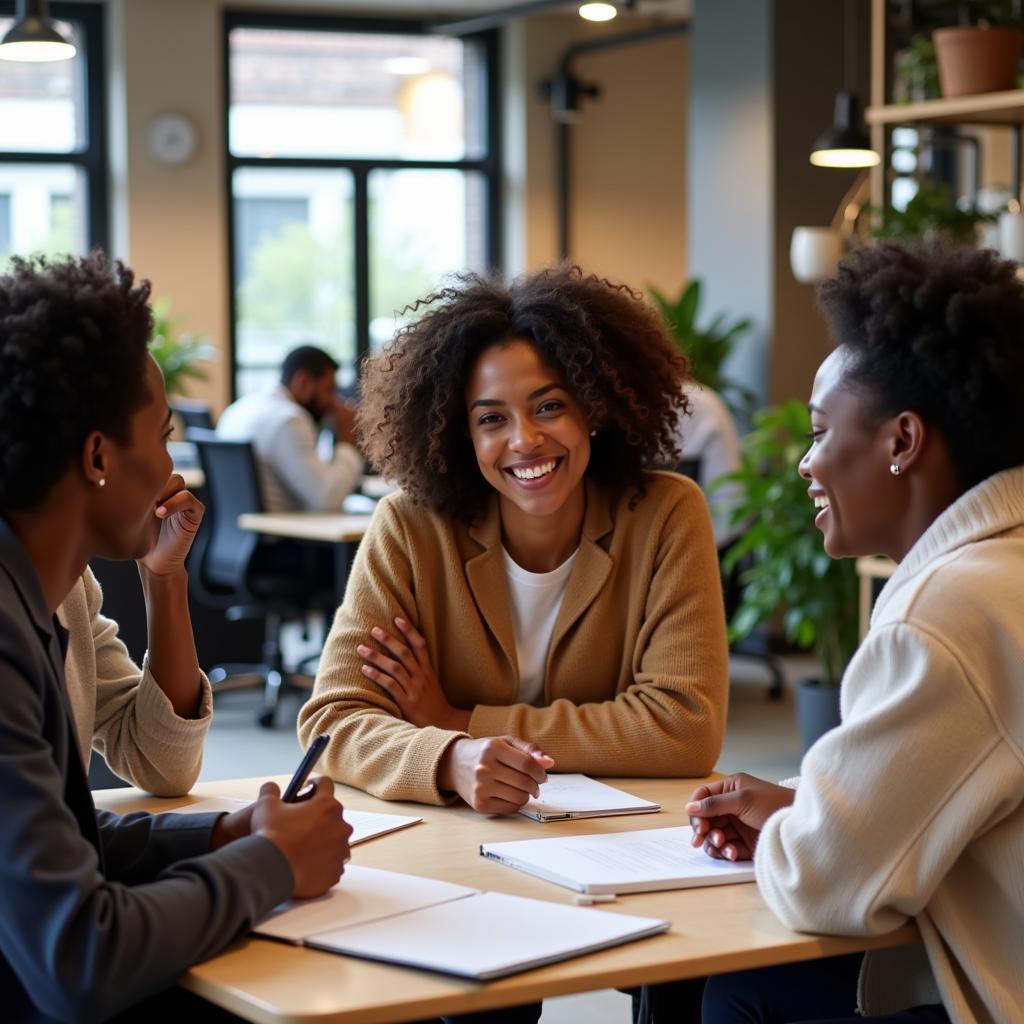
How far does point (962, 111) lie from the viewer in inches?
159

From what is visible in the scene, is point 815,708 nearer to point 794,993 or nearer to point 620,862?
point 794,993

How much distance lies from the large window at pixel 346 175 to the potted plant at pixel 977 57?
5.82m

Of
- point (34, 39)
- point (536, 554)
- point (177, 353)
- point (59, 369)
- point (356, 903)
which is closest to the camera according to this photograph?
point (59, 369)

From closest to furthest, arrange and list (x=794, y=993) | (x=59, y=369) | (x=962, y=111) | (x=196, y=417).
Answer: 1. (x=59, y=369)
2. (x=794, y=993)
3. (x=962, y=111)
4. (x=196, y=417)

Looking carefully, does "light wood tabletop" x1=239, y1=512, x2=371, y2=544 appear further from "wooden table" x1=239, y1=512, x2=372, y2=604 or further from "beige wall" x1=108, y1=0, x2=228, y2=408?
"beige wall" x1=108, y1=0, x2=228, y2=408

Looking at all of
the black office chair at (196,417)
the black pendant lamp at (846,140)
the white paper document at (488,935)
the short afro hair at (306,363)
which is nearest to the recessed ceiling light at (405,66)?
the black office chair at (196,417)

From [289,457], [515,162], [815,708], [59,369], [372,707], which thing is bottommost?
[815,708]

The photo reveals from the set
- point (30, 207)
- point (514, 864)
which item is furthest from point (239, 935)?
point (30, 207)

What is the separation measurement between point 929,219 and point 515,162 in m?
5.66

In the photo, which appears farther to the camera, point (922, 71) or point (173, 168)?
point (173, 168)

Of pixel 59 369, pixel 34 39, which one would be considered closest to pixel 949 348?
pixel 59 369

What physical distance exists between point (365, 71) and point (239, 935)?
9.05 metres

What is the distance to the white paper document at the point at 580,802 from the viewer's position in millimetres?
1893

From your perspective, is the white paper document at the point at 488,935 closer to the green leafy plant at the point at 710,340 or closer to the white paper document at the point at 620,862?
the white paper document at the point at 620,862
